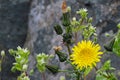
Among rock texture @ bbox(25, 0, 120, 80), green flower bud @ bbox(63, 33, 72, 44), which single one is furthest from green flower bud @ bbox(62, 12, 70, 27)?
rock texture @ bbox(25, 0, 120, 80)

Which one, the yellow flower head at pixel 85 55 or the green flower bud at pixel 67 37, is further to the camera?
the green flower bud at pixel 67 37

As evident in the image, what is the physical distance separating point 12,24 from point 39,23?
537mm

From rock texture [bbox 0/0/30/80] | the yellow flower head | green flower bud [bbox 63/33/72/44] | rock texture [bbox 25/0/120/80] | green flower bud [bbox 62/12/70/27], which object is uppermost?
rock texture [bbox 0/0/30/80]

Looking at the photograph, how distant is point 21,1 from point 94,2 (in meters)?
1.09

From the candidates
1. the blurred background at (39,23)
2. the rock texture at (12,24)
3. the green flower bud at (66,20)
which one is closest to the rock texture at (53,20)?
the blurred background at (39,23)

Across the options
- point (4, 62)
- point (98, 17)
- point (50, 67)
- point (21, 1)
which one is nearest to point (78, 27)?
point (50, 67)

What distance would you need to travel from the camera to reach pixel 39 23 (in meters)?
3.81

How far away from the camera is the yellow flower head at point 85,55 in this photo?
176cm

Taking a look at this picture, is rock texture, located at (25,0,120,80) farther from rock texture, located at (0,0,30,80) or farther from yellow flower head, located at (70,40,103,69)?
yellow flower head, located at (70,40,103,69)

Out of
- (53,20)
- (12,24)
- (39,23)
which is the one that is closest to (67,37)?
(53,20)

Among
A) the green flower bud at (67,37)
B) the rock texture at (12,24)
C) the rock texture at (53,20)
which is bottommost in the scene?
the green flower bud at (67,37)

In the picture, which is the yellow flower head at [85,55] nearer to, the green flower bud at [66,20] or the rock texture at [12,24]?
the green flower bud at [66,20]

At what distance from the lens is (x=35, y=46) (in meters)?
3.58

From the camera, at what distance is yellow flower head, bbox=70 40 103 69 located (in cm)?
176
